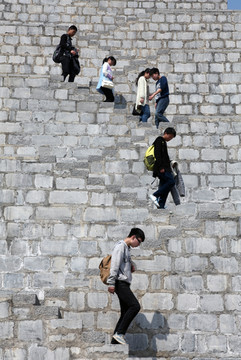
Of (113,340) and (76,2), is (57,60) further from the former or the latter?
(113,340)

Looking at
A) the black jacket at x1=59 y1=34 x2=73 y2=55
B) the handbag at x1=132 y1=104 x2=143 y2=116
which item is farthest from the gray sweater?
the black jacket at x1=59 y1=34 x2=73 y2=55

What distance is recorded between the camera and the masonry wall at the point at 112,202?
9.88 metres

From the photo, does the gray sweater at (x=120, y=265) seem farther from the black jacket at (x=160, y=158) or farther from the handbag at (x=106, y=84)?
the handbag at (x=106, y=84)

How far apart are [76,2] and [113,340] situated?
1286 centimetres

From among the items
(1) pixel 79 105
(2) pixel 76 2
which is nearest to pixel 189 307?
(1) pixel 79 105

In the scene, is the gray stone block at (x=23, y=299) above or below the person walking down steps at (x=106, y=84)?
below

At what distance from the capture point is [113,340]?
9.29m

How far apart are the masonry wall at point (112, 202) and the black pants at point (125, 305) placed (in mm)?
259

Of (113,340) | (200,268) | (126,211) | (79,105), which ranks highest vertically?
(79,105)

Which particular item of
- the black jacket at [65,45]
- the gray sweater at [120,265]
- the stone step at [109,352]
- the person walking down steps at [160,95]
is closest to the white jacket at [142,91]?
the person walking down steps at [160,95]

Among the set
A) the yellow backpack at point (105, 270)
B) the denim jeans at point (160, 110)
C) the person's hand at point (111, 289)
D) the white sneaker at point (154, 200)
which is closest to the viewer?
the person's hand at point (111, 289)

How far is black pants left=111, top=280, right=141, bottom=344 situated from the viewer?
9195mm

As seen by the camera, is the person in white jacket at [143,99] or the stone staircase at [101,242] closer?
the stone staircase at [101,242]

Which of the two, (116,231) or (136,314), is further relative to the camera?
(116,231)
